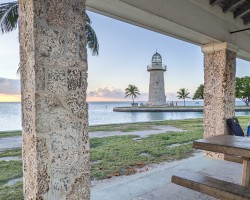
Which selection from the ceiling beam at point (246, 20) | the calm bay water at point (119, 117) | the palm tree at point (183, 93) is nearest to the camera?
the ceiling beam at point (246, 20)

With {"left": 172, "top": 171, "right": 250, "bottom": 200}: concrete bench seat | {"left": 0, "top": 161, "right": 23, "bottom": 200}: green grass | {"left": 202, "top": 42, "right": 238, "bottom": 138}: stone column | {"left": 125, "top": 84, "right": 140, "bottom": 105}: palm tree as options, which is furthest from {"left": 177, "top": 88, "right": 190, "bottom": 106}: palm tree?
{"left": 172, "top": 171, "right": 250, "bottom": 200}: concrete bench seat

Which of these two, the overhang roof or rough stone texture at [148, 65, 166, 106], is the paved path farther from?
rough stone texture at [148, 65, 166, 106]

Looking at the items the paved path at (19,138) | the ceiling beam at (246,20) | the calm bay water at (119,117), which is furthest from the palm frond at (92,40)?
the calm bay water at (119,117)

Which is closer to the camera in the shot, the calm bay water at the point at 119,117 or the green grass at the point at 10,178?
the green grass at the point at 10,178

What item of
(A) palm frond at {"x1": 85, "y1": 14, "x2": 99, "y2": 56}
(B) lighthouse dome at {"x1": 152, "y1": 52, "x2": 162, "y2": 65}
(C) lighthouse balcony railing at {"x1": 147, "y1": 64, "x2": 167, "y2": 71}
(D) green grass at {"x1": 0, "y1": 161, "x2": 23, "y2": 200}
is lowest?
(D) green grass at {"x1": 0, "y1": 161, "x2": 23, "y2": 200}

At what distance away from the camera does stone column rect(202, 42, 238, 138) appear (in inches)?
167

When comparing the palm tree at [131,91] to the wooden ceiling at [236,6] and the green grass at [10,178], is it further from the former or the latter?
the green grass at [10,178]

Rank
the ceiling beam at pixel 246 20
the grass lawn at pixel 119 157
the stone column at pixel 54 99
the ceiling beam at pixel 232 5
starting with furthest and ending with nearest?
the ceiling beam at pixel 246 20
the ceiling beam at pixel 232 5
the grass lawn at pixel 119 157
the stone column at pixel 54 99

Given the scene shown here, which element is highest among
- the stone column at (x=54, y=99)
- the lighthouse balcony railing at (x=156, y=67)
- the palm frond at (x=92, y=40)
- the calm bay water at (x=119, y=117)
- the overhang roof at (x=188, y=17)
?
the lighthouse balcony railing at (x=156, y=67)

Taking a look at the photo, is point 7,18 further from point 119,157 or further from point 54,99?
point 54,99

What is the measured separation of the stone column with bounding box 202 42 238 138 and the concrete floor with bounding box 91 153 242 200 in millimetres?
726

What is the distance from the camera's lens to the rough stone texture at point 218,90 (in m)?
4.24

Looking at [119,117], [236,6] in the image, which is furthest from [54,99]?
[119,117]

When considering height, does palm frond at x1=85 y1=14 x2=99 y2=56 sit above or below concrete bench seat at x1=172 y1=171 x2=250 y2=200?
above
